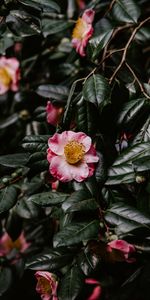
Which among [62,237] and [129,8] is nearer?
[62,237]

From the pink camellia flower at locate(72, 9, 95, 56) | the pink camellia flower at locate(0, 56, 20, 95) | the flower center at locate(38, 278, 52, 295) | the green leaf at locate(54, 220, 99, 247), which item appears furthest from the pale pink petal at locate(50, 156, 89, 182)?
the pink camellia flower at locate(0, 56, 20, 95)

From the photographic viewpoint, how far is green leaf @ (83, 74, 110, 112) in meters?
0.99

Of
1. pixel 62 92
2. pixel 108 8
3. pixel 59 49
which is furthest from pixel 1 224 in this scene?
pixel 108 8

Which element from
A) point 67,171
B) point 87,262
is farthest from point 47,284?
point 67,171

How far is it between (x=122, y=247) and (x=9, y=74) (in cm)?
90

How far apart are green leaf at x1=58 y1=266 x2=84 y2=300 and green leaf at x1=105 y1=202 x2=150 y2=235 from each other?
0.42 ft

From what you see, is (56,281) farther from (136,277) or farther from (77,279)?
(136,277)

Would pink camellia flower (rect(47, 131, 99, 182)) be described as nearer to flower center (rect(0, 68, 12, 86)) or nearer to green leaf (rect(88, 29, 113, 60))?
green leaf (rect(88, 29, 113, 60))

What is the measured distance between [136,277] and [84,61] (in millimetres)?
672

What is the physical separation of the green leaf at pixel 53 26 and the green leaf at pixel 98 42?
0.31 meters

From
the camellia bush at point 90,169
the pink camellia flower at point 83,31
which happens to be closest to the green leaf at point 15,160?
the camellia bush at point 90,169

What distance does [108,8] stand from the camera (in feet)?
4.58

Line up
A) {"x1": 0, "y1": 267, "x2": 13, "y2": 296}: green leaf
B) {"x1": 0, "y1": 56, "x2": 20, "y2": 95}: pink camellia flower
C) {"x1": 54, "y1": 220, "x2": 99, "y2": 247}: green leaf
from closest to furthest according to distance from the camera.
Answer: {"x1": 54, "y1": 220, "x2": 99, "y2": 247}: green leaf, {"x1": 0, "y1": 267, "x2": 13, "y2": 296}: green leaf, {"x1": 0, "y1": 56, "x2": 20, "y2": 95}: pink camellia flower

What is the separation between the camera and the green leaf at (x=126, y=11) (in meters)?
1.22
